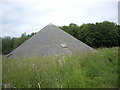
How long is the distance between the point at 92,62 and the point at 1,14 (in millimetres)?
2100

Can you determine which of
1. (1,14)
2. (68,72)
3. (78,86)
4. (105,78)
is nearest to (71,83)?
(78,86)

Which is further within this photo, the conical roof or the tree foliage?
the tree foliage

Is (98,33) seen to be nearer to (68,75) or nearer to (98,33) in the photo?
(98,33)

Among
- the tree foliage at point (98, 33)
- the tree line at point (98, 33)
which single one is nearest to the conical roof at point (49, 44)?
the tree line at point (98, 33)

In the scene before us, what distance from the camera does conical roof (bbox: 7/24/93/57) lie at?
8.45 m

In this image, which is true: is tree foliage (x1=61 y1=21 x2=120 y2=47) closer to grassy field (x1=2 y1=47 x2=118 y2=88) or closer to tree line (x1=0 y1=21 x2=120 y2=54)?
tree line (x1=0 y1=21 x2=120 y2=54)

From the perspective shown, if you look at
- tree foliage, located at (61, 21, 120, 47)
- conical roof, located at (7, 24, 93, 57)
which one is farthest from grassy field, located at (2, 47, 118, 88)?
tree foliage, located at (61, 21, 120, 47)

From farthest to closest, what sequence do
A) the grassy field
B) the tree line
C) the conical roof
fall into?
the tree line → the conical roof → the grassy field

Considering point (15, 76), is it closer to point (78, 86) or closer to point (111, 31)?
point (78, 86)

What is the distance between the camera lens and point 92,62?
2492 mm

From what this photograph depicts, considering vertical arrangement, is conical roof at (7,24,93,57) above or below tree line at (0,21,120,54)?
below

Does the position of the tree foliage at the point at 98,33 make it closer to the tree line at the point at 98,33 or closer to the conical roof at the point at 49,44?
the tree line at the point at 98,33

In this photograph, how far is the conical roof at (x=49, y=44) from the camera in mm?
8448

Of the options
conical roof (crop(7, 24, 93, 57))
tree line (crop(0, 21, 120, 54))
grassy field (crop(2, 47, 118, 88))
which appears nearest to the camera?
grassy field (crop(2, 47, 118, 88))
